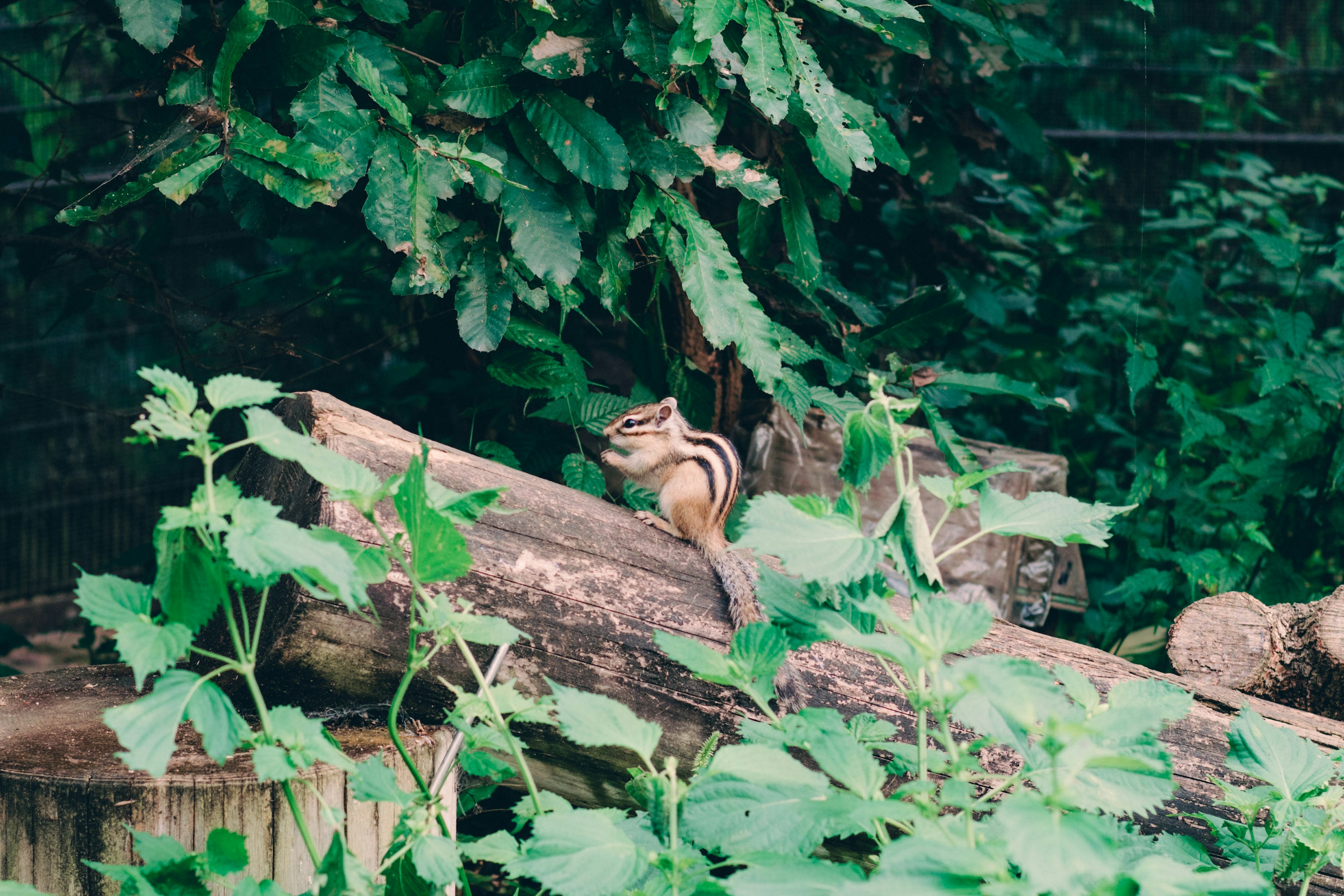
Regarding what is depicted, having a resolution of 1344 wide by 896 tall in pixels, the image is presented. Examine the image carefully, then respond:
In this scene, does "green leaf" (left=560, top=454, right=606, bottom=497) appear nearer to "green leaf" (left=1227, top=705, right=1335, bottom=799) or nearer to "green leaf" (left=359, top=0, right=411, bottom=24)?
"green leaf" (left=359, top=0, right=411, bottom=24)

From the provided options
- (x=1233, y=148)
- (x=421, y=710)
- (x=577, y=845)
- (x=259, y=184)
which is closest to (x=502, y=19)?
(x=259, y=184)

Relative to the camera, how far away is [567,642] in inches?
78.2

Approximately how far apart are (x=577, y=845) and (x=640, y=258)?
6.80 ft

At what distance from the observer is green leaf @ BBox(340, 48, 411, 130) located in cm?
217

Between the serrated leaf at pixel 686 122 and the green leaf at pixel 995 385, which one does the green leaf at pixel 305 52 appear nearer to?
the serrated leaf at pixel 686 122

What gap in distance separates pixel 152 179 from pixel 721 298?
4.04 feet

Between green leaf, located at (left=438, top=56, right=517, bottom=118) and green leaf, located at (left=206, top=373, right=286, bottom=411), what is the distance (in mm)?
1236

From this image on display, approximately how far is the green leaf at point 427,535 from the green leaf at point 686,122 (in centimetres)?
143

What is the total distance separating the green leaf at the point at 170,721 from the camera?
1.06 meters

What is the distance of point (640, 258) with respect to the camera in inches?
118

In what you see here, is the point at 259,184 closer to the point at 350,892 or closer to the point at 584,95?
the point at 584,95

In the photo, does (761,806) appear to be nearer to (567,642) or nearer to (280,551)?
(280,551)

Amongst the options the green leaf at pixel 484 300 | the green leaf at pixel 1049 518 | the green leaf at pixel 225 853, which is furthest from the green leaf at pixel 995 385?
the green leaf at pixel 225 853

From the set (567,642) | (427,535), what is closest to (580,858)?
(427,535)
